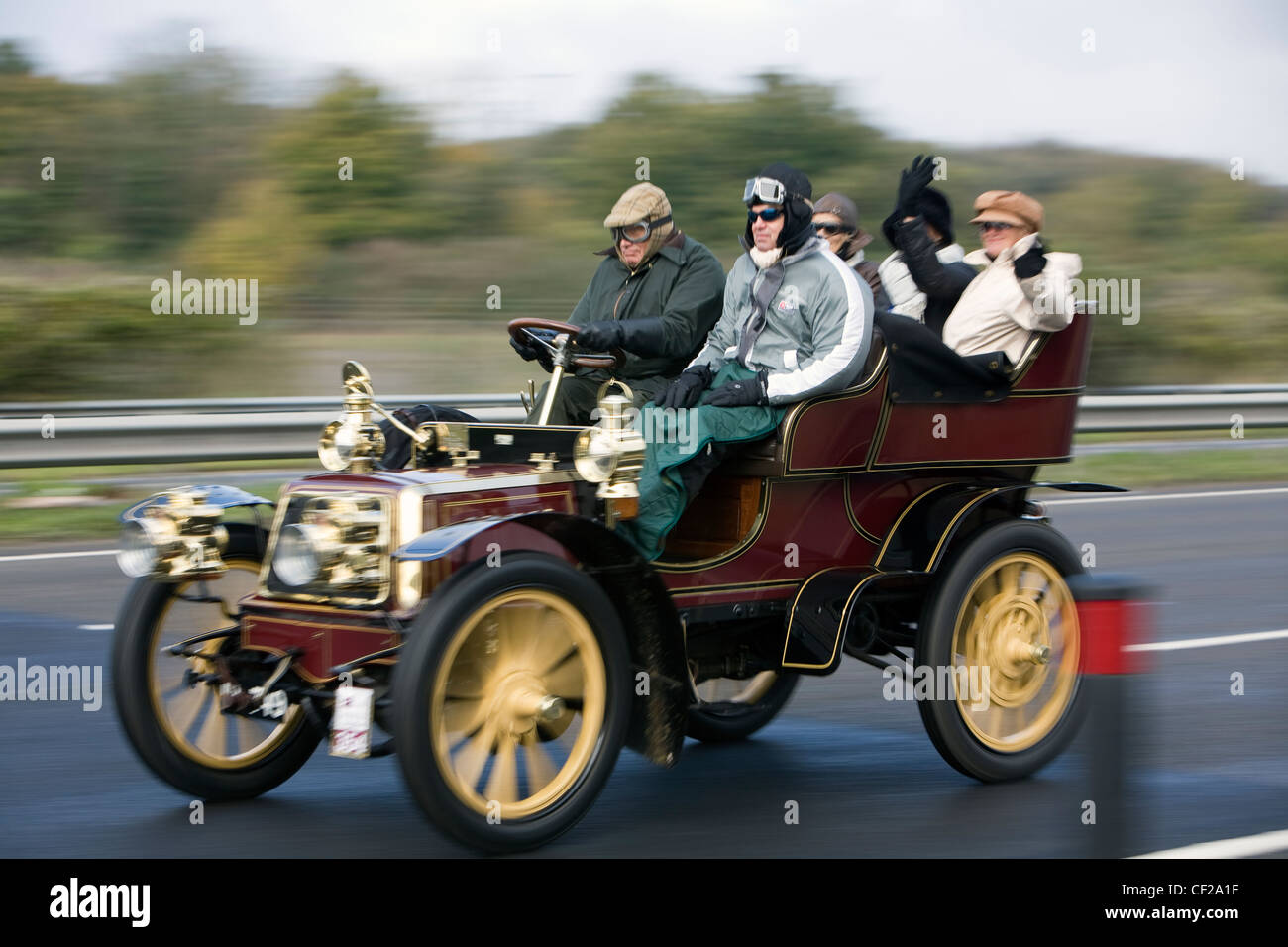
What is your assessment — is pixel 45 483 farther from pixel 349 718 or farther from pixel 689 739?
pixel 349 718

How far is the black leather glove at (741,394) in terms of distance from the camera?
5094mm

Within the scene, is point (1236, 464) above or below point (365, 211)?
below

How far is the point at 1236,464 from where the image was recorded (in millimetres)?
14586

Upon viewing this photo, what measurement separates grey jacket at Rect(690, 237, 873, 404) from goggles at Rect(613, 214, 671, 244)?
36cm

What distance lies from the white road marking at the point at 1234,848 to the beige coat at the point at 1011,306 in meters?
1.82

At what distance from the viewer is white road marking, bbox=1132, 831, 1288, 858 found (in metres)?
4.46

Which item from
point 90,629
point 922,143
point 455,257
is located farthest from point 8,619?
point 922,143

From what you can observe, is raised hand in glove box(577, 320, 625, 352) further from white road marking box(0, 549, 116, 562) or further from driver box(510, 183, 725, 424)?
white road marking box(0, 549, 116, 562)

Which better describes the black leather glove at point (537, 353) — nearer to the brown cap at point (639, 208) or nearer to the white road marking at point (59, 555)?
the brown cap at point (639, 208)

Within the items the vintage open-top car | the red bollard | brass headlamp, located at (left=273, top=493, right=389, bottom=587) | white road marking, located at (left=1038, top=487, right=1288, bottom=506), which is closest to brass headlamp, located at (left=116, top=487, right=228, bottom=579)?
the vintage open-top car
